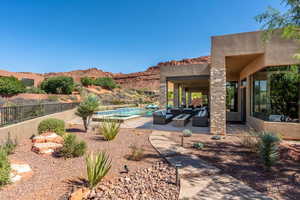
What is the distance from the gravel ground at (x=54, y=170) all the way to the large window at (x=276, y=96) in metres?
6.43

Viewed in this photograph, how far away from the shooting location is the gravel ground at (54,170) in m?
2.91

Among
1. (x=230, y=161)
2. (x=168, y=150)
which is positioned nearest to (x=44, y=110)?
(x=168, y=150)

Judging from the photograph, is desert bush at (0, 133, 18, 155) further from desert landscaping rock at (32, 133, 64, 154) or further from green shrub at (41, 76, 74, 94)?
green shrub at (41, 76, 74, 94)

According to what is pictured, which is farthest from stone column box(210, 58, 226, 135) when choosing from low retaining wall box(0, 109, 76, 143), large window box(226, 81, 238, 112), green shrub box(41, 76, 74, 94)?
green shrub box(41, 76, 74, 94)

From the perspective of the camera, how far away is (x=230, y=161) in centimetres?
423

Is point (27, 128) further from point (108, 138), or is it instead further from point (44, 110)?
point (108, 138)

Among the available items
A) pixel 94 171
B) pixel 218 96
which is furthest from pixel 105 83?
pixel 94 171

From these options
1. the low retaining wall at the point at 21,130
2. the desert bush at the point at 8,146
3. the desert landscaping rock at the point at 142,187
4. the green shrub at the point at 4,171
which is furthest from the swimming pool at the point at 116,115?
the desert landscaping rock at the point at 142,187

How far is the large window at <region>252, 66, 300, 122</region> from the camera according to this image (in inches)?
279

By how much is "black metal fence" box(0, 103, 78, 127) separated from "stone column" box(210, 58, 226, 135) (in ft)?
27.2

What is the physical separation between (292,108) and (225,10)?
690 centimetres

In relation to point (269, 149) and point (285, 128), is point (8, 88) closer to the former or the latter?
point (269, 149)

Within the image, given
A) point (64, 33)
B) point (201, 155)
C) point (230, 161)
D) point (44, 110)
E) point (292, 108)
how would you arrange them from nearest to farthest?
1. point (230, 161)
2. point (201, 155)
3. point (292, 108)
4. point (44, 110)
5. point (64, 33)

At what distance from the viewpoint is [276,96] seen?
25.8 feet
